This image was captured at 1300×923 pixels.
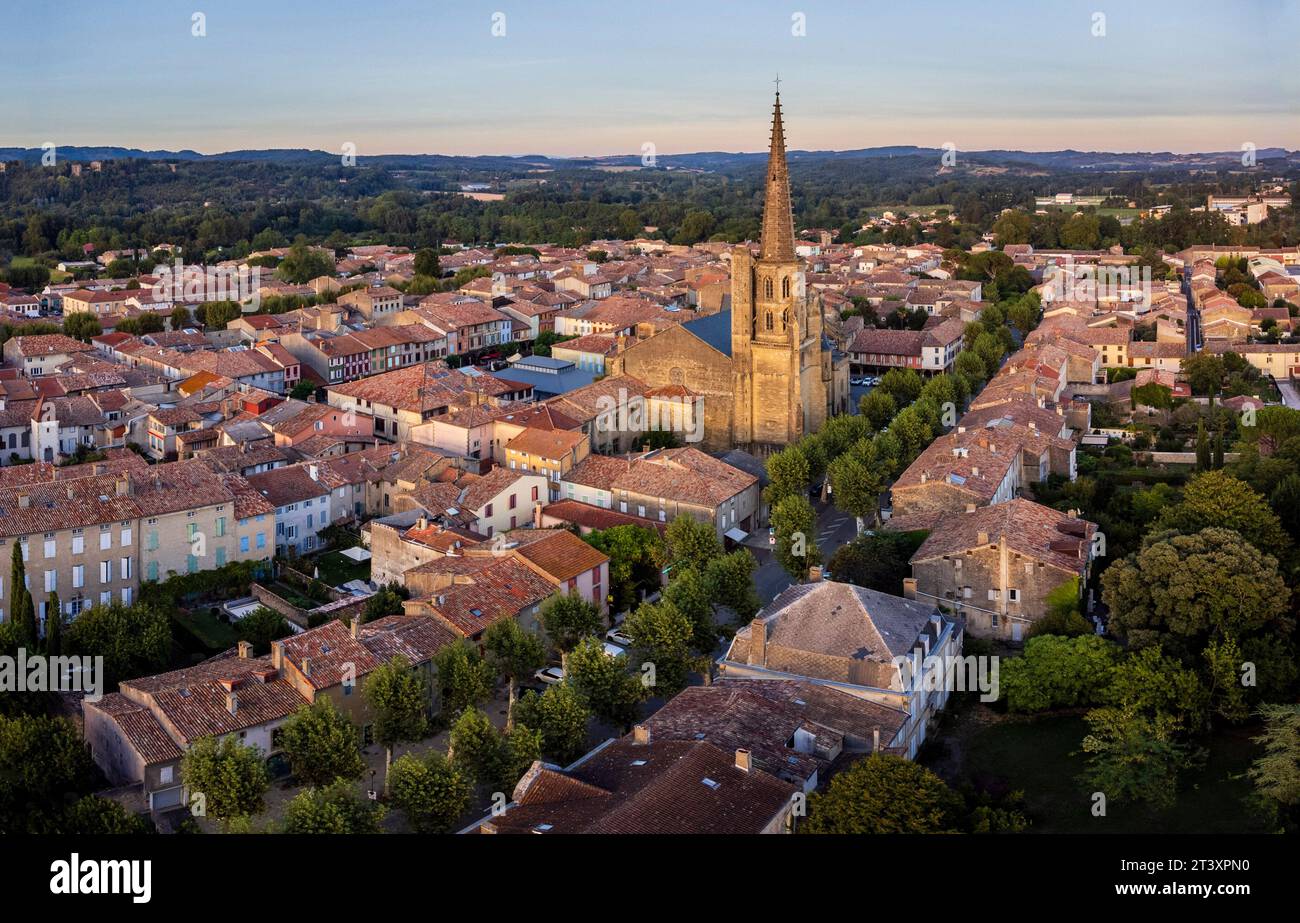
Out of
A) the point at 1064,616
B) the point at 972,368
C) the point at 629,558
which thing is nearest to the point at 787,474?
the point at 629,558

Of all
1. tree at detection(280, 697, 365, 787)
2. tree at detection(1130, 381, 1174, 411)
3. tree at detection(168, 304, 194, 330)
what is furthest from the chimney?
tree at detection(168, 304, 194, 330)

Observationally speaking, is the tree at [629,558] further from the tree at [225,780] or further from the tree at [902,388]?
the tree at [902,388]

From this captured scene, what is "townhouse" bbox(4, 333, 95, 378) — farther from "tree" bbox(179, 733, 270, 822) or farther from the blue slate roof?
"tree" bbox(179, 733, 270, 822)

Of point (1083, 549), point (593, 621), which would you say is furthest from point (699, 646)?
point (1083, 549)

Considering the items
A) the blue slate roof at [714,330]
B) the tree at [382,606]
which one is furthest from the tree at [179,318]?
the tree at [382,606]

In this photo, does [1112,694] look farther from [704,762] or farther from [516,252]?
[516,252]
